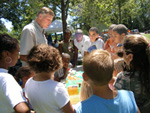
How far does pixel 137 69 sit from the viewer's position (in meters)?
1.29

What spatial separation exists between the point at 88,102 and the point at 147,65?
701 millimetres

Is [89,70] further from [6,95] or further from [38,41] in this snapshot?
[38,41]

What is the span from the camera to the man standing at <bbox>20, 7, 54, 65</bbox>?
2336mm

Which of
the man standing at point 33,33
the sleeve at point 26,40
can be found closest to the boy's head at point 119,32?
the man standing at point 33,33

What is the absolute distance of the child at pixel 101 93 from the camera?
0.98 meters

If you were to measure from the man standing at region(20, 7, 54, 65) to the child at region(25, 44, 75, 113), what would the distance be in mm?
1170

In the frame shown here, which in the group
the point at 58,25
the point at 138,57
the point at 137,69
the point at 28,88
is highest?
the point at 58,25

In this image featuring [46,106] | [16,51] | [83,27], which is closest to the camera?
[46,106]

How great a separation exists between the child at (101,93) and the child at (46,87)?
0.60ft

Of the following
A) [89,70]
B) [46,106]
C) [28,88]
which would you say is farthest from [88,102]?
[28,88]

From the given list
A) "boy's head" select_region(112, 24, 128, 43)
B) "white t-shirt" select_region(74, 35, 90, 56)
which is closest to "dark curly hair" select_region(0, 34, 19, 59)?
"boy's head" select_region(112, 24, 128, 43)

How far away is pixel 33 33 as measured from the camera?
2.39 m

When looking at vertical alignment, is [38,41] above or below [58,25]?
below

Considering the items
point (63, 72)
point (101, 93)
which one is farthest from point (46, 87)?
point (63, 72)
